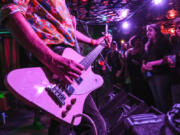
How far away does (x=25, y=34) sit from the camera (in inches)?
27.7

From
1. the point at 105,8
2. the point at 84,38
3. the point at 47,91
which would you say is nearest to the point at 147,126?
the point at 84,38

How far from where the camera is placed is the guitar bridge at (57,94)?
2.46 feet

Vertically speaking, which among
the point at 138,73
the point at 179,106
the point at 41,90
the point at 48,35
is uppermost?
the point at 48,35

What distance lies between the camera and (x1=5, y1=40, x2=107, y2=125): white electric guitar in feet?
2.14

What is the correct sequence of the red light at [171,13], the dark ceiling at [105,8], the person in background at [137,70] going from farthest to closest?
the red light at [171,13], the person in background at [137,70], the dark ceiling at [105,8]

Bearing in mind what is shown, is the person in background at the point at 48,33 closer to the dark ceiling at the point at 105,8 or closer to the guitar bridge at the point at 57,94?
the guitar bridge at the point at 57,94

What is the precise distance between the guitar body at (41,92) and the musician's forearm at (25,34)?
9cm

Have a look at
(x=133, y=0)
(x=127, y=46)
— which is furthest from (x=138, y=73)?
(x=133, y=0)

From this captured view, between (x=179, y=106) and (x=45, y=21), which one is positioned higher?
(x=45, y=21)

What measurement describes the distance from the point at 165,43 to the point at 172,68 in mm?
537

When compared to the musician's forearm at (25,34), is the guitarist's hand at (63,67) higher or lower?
lower

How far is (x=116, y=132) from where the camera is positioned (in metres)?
2.32

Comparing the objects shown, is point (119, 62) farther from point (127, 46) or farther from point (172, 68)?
point (172, 68)

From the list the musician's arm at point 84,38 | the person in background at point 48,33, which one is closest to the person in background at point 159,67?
the musician's arm at point 84,38
